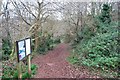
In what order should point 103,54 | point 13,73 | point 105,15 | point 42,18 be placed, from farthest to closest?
point 42,18
point 105,15
point 103,54
point 13,73

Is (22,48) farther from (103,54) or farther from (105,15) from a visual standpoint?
(105,15)

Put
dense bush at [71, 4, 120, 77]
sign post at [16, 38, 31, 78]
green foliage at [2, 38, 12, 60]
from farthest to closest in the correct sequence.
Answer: green foliage at [2, 38, 12, 60], dense bush at [71, 4, 120, 77], sign post at [16, 38, 31, 78]

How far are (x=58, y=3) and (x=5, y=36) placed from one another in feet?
17.1

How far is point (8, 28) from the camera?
13523 mm

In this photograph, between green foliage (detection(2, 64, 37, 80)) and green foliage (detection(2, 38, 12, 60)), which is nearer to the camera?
green foliage (detection(2, 64, 37, 80))

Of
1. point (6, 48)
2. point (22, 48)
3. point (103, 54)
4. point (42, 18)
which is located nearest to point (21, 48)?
point (22, 48)

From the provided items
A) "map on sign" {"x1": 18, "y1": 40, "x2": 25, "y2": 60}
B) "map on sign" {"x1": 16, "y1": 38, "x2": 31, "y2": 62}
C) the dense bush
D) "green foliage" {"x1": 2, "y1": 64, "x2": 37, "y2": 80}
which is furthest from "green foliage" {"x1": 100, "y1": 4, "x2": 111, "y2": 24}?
"map on sign" {"x1": 18, "y1": 40, "x2": 25, "y2": 60}

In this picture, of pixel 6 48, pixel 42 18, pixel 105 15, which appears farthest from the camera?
pixel 42 18

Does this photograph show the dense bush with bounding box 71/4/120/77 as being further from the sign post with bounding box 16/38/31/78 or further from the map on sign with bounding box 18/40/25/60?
the map on sign with bounding box 18/40/25/60

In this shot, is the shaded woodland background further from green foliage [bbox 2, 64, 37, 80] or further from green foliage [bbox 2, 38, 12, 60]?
green foliage [bbox 2, 64, 37, 80]

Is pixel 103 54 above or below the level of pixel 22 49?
below


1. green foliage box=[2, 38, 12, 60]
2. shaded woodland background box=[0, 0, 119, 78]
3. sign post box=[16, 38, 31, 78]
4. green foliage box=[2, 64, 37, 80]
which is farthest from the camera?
shaded woodland background box=[0, 0, 119, 78]

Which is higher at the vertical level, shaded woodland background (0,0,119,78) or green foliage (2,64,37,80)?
shaded woodland background (0,0,119,78)

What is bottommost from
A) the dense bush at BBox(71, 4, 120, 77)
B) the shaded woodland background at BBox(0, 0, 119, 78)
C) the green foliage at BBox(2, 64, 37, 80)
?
the green foliage at BBox(2, 64, 37, 80)
